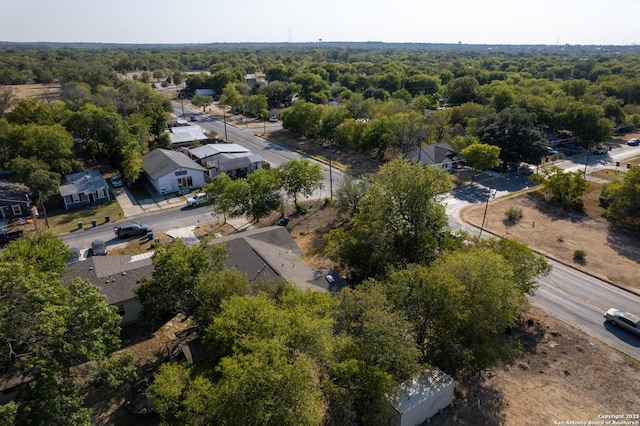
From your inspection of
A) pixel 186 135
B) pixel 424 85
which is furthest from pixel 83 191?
pixel 424 85

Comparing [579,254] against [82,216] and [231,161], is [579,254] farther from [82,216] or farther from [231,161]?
[82,216]

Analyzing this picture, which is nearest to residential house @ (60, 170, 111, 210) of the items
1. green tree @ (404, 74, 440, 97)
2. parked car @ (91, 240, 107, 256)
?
parked car @ (91, 240, 107, 256)

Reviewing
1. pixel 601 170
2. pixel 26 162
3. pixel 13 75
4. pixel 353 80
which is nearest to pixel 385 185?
pixel 26 162

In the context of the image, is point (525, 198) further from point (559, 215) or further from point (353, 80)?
point (353, 80)

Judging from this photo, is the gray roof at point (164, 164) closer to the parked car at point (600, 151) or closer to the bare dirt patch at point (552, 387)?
the bare dirt patch at point (552, 387)

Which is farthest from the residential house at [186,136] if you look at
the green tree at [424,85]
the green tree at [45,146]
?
the green tree at [424,85]

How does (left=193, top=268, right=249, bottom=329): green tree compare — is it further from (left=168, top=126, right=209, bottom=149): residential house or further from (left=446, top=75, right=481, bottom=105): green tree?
(left=446, top=75, right=481, bottom=105): green tree

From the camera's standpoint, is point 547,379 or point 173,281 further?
point 547,379
